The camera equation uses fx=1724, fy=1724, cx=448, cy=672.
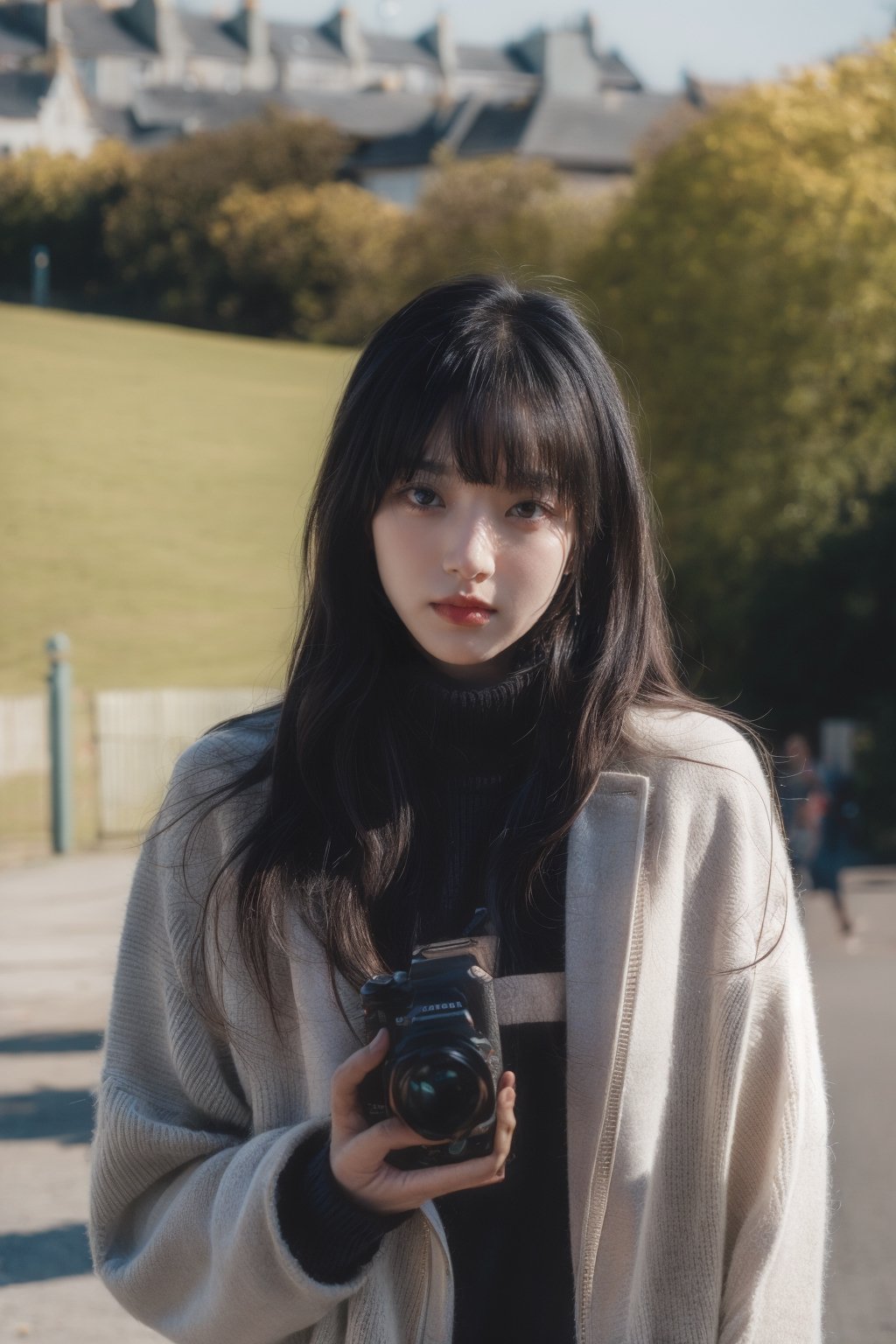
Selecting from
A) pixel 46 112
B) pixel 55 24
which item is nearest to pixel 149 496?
pixel 46 112

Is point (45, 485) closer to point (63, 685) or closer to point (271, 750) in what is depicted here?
point (63, 685)

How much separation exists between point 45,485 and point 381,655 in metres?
37.7

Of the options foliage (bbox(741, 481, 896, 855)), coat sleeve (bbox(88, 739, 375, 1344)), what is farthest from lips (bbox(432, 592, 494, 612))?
foliage (bbox(741, 481, 896, 855))

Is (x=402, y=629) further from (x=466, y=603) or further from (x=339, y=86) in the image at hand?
(x=339, y=86)

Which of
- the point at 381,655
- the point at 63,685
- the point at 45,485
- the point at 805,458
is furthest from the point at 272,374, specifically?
the point at 381,655

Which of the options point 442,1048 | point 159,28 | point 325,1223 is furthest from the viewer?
point 159,28

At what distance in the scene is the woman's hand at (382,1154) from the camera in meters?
1.51

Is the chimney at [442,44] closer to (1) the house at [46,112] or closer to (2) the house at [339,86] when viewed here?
(2) the house at [339,86]

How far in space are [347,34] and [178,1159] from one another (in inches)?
5350

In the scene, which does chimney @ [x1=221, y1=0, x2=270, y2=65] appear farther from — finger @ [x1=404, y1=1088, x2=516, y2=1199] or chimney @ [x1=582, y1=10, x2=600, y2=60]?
finger @ [x1=404, y1=1088, x2=516, y2=1199]

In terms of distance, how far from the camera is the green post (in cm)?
1512

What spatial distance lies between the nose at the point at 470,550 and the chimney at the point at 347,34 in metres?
134

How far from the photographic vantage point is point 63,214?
69125 millimetres

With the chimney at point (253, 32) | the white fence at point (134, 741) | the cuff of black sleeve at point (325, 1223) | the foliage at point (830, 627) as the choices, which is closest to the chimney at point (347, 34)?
the chimney at point (253, 32)
